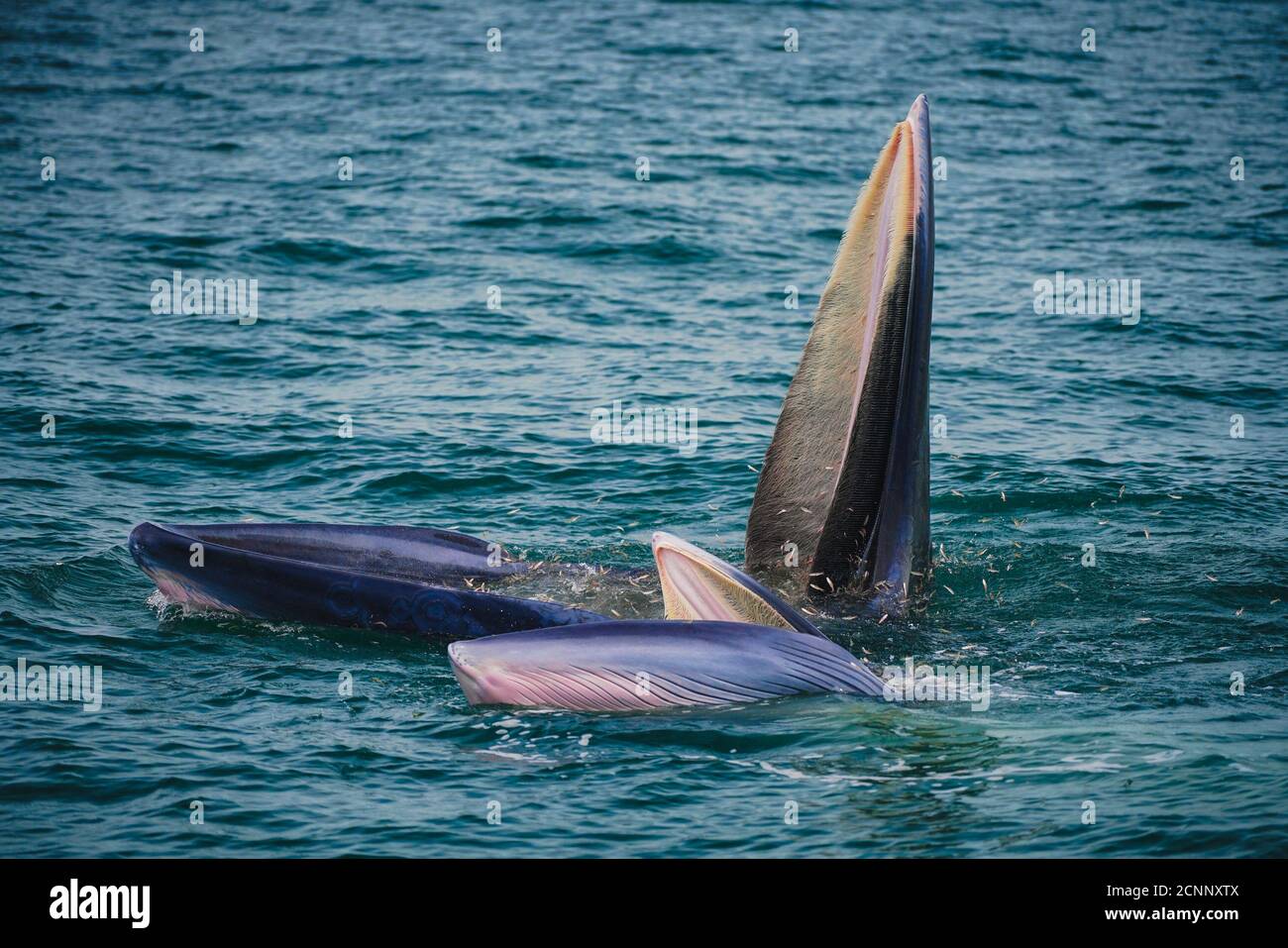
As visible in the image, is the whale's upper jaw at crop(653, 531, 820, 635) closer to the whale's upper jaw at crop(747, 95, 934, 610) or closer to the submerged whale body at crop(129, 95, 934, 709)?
the submerged whale body at crop(129, 95, 934, 709)

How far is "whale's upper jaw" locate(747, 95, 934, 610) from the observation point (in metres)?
10.4

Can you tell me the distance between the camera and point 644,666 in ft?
32.6

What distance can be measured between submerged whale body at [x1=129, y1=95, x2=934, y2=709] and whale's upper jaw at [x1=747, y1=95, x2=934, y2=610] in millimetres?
14

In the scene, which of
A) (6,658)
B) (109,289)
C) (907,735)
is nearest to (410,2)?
(109,289)

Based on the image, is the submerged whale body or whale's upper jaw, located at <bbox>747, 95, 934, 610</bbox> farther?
whale's upper jaw, located at <bbox>747, 95, 934, 610</bbox>

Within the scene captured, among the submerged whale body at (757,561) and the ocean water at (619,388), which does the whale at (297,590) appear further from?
the ocean water at (619,388)

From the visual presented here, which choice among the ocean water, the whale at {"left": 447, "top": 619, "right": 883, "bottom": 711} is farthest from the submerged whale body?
the ocean water

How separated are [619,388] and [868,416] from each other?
8.86 metres

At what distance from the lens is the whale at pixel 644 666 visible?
9867 millimetres

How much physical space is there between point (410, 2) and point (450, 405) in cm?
2415

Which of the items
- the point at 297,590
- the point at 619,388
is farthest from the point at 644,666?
the point at 619,388

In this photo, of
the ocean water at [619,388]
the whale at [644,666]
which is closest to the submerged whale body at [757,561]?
the whale at [644,666]

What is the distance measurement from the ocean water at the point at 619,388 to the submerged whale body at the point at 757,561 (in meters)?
0.30

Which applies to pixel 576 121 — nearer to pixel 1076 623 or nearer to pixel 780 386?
pixel 780 386
